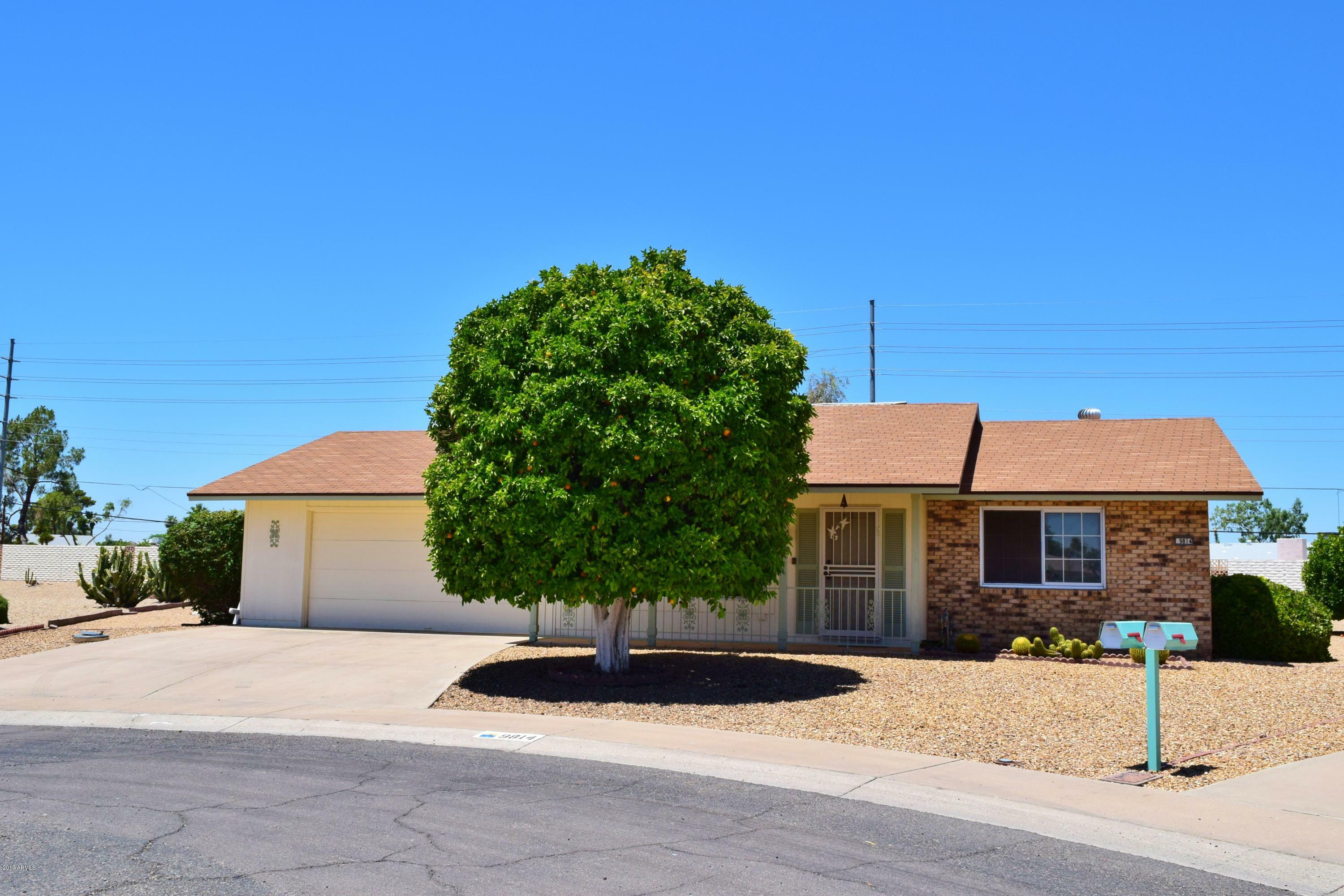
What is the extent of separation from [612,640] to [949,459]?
6.76 meters

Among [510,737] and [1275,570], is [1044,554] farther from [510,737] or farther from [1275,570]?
[1275,570]

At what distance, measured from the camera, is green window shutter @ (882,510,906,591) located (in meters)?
17.8

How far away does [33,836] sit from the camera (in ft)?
22.1

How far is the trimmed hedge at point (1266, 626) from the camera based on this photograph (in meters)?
17.0

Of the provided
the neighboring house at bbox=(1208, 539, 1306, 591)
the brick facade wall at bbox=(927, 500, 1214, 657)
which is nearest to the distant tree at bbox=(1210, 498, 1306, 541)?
the neighboring house at bbox=(1208, 539, 1306, 591)

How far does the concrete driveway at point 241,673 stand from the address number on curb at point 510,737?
2.20 meters

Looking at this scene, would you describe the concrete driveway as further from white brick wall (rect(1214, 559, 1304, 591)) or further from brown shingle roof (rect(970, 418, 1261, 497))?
white brick wall (rect(1214, 559, 1304, 591))

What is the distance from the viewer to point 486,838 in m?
6.89

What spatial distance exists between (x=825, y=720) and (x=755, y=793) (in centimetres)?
328

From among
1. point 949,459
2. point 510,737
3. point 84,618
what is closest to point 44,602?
point 84,618

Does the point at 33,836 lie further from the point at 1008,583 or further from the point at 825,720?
the point at 1008,583

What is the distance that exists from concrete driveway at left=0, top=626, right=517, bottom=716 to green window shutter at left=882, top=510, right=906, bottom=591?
6186mm

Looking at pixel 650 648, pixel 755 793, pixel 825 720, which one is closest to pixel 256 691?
pixel 650 648

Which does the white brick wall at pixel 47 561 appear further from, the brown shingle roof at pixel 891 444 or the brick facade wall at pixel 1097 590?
the brick facade wall at pixel 1097 590
